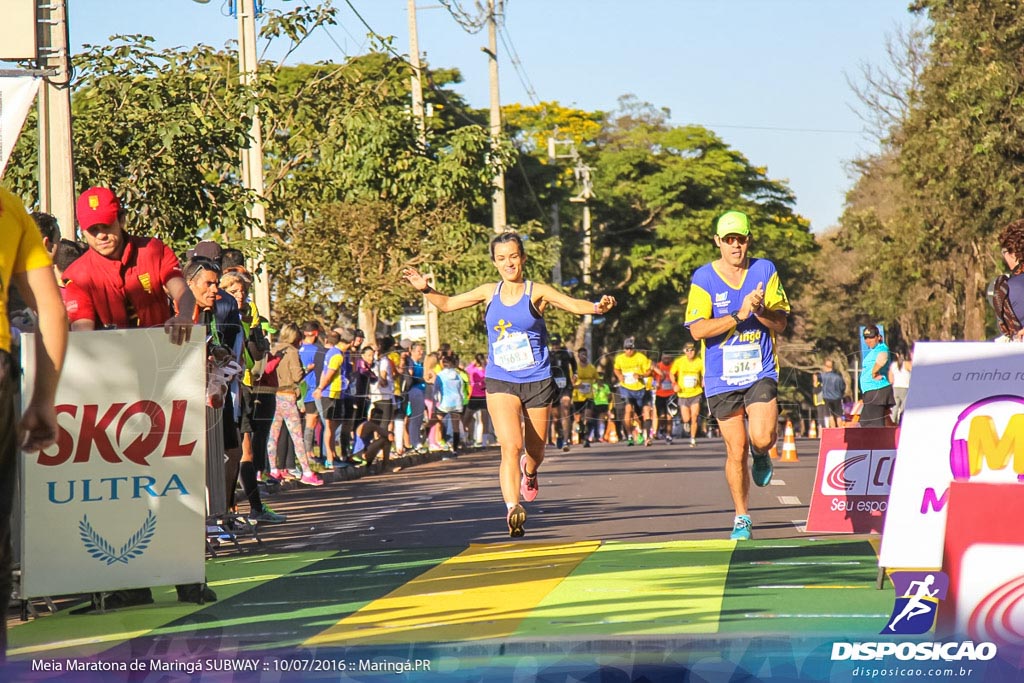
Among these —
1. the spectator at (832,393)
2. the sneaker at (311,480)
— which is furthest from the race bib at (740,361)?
the spectator at (832,393)

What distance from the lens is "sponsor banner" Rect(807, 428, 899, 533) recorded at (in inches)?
446

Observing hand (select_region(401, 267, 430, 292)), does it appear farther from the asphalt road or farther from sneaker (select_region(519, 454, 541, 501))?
the asphalt road

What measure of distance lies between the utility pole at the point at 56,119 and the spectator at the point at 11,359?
814 centimetres

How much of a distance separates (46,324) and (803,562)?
5873 mm

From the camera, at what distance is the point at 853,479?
11.5 m

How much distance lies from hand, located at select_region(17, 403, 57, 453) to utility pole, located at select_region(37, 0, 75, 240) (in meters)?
8.38

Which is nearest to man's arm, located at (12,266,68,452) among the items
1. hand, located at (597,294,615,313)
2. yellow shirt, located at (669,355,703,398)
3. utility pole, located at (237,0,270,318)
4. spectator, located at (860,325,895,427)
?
hand, located at (597,294,615,313)

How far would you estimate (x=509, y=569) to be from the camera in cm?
1015

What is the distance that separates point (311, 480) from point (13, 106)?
7.48m

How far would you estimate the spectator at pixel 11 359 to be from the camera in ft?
17.3

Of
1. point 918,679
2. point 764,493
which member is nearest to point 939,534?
point 918,679

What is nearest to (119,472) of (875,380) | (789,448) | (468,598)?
(468,598)

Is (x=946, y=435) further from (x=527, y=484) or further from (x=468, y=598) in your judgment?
(x=527, y=484)

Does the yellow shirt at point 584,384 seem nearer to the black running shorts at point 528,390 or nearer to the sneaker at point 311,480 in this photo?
the sneaker at point 311,480
